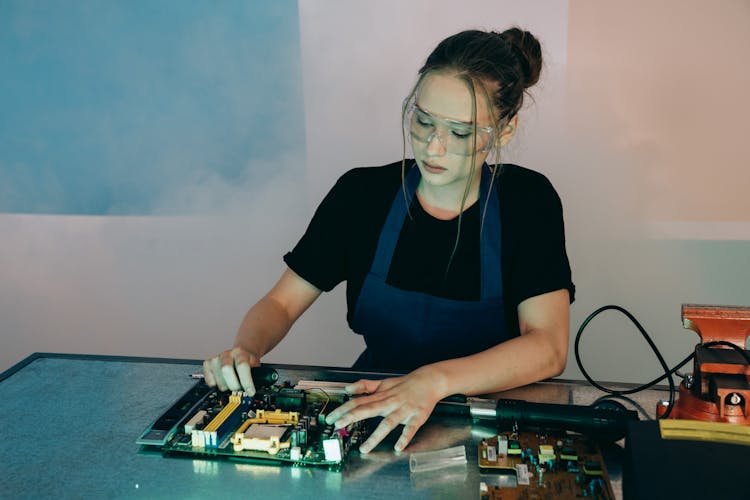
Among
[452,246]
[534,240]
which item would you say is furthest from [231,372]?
[534,240]

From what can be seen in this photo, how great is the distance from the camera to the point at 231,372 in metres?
1.53

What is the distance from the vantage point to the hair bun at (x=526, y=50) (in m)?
1.88

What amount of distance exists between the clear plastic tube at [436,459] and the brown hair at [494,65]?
0.74 m

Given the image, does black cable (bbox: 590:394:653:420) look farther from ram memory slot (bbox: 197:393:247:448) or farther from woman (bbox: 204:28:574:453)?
ram memory slot (bbox: 197:393:247:448)

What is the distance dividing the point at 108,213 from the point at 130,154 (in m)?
0.27

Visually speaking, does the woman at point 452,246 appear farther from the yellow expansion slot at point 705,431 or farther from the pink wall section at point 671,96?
the pink wall section at point 671,96

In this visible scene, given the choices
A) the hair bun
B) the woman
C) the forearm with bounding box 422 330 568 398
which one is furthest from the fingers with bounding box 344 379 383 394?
the hair bun

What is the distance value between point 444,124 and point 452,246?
399 mm

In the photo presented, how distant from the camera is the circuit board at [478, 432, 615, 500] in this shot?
1.19 meters

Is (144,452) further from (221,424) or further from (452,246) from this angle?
(452,246)

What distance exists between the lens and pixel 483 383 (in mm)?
1555

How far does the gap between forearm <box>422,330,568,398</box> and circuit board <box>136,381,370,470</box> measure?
20 cm

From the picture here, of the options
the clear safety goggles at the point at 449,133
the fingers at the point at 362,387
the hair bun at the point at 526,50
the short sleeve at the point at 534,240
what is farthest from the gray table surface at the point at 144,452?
the hair bun at the point at 526,50

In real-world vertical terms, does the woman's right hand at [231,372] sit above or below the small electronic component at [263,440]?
above
